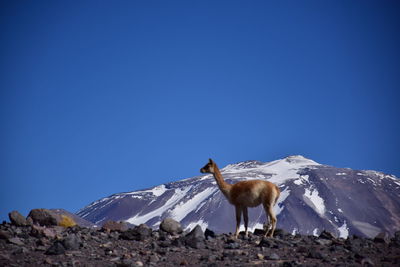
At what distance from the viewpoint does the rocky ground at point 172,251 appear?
1384 cm

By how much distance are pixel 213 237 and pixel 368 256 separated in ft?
19.5

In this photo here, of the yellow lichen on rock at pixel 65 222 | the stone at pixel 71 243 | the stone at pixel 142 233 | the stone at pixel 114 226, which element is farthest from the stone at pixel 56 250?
the yellow lichen on rock at pixel 65 222

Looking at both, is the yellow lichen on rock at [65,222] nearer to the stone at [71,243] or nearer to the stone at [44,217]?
the stone at [44,217]

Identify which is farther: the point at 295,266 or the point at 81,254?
the point at 81,254

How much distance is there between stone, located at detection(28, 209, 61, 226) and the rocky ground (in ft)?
9.80

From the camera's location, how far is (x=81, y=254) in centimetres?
1447

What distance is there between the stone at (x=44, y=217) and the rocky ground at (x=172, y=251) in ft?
9.80

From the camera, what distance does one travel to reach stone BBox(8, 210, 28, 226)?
829 inches

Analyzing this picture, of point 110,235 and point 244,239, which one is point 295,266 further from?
point 110,235

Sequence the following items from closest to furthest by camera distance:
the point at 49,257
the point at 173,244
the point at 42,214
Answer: the point at 49,257, the point at 173,244, the point at 42,214

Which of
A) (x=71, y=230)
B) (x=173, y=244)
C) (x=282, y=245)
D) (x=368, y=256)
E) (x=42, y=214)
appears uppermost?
(x=42, y=214)

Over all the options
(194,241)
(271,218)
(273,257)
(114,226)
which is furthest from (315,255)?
(114,226)

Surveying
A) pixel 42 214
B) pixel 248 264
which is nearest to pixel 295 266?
pixel 248 264

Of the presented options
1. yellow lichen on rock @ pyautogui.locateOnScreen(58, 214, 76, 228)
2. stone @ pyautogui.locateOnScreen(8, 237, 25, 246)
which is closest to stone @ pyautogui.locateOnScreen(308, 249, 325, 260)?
stone @ pyautogui.locateOnScreen(8, 237, 25, 246)
